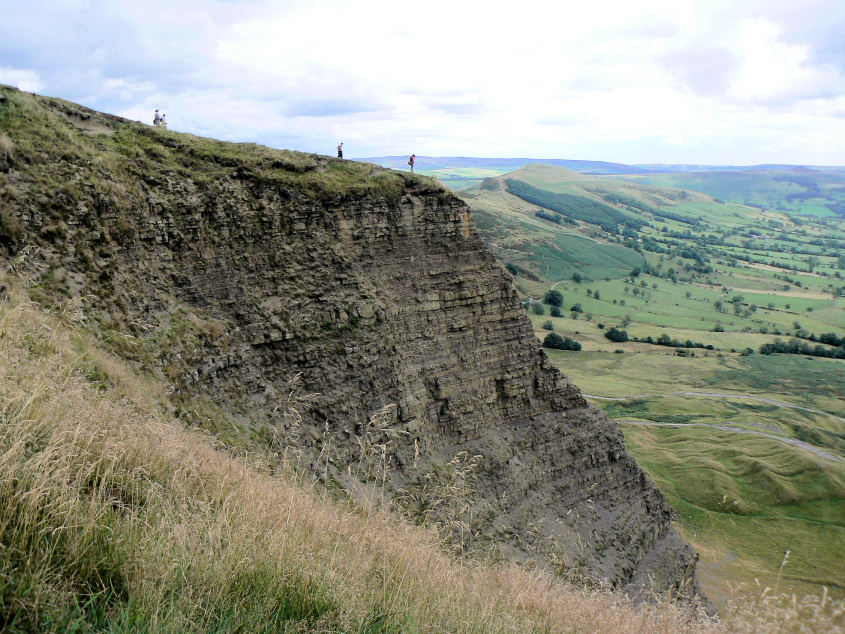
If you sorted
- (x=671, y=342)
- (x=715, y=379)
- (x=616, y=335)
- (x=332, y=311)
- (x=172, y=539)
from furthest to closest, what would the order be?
(x=671, y=342) < (x=616, y=335) < (x=715, y=379) < (x=332, y=311) < (x=172, y=539)

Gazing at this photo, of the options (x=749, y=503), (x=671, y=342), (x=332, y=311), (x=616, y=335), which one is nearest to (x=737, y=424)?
(x=749, y=503)

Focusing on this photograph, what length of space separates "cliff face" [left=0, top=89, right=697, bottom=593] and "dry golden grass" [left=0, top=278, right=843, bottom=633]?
8150 mm

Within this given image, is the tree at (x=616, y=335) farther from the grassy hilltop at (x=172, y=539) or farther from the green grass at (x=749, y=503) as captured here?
the grassy hilltop at (x=172, y=539)

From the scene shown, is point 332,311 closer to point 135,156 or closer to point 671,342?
point 135,156

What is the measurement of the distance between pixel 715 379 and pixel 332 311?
2822 inches

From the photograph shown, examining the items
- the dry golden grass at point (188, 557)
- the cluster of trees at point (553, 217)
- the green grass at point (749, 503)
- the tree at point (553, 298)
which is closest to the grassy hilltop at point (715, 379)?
the green grass at point (749, 503)

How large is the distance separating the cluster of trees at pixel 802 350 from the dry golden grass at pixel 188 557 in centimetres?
10243

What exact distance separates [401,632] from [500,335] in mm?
18857

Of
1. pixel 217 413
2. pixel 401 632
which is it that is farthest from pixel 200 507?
pixel 217 413

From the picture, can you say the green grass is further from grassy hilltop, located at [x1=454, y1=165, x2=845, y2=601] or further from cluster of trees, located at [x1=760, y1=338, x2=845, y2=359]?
cluster of trees, located at [x1=760, y1=338, x2=845, y2=359]

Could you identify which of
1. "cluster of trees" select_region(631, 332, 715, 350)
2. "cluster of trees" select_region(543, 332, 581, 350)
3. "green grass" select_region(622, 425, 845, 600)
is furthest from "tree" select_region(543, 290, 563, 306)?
"green grass" select_region(622, 425, 845, 600)

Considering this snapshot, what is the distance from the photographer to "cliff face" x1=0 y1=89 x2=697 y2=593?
606 inches

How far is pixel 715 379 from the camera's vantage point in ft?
248

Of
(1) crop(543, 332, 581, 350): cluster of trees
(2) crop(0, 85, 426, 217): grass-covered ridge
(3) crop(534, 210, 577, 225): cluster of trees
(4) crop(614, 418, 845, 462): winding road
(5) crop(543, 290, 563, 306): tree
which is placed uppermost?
(3) crop(534, 210, 577, 225): cluster of trees
